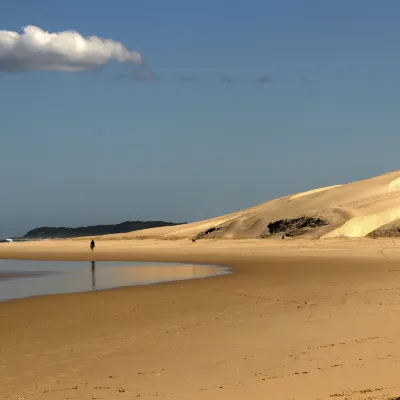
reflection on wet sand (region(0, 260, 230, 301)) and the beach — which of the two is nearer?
the beach

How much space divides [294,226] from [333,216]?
3.38 m

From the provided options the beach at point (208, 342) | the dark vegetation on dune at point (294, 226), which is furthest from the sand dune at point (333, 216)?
the beach at point (208, 342)

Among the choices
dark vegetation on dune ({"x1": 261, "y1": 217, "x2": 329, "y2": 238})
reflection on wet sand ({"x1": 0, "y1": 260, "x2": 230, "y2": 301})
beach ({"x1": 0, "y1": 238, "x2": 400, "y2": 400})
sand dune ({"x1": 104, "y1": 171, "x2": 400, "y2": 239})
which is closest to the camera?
beach ({"x1": 0, "y1": 238, "x2": 400, "y2": 400})

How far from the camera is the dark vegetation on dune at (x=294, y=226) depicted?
57.4 metres

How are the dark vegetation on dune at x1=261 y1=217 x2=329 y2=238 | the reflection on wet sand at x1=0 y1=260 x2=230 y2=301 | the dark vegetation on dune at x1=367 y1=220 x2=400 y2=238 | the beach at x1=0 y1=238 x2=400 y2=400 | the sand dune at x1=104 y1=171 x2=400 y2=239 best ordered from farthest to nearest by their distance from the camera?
1. the dark vegetation on dune at x1=261 y1=217 x2=329 y2=238
2. the sand dune at x1=104 y1=171 x2=400 y2=239
3. the dark vegetation on dune at x1=367 y1=220 x2=400 y2=238
4. the reflection on wet sand at x1=0 y1=260 x2=230 y2=301
5. the beach at x1=0 y1=238 x2=400 y2=400

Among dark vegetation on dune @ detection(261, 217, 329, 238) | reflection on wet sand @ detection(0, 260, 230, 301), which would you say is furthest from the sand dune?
reflection on wet sand @ detection(0, 260, 230, 301)

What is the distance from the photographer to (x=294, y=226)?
60.0 meters

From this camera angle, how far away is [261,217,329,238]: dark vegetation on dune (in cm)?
5738

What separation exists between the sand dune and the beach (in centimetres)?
3451

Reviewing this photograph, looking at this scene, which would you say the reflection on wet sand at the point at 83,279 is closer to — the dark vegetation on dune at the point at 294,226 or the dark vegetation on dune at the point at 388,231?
the dark vegetation on dune at the point at 388,231

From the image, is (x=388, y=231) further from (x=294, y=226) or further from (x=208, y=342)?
(x=208, y=342)

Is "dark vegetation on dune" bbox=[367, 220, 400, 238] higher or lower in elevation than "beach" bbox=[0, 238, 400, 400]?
higher

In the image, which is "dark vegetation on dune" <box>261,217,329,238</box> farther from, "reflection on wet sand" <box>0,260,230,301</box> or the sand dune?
"reflection on wet sand" <box>0,260,230,301</box>

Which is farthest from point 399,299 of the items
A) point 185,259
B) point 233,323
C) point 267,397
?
point 185,259
